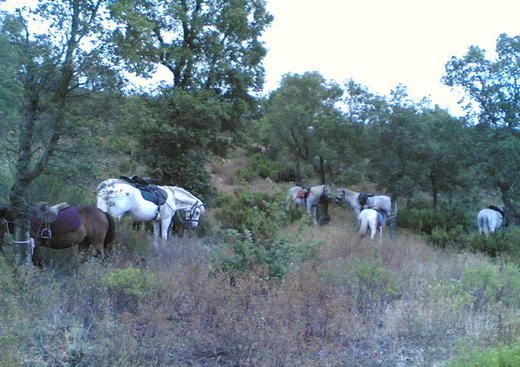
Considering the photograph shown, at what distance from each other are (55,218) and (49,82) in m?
2.27

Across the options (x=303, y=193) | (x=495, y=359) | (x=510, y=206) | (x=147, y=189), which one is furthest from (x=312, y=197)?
(x=495, y=359)

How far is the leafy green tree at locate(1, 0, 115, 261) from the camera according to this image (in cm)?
763

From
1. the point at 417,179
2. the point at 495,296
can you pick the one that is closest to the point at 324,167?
the point at 417,179

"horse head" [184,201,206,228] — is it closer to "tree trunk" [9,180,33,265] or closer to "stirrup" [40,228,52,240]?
"stirrup" [40,228,52,240]

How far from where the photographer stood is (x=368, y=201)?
2094 centimetres

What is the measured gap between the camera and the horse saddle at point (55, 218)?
27.9ft

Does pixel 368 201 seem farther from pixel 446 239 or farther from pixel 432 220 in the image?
pixel 446 239

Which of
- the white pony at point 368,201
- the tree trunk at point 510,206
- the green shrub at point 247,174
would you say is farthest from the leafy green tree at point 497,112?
the green shrub at point 247,174

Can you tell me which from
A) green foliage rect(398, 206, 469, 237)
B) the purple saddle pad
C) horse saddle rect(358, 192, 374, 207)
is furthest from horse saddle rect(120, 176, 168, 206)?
green foliage rect(398, 206, 469, 237)

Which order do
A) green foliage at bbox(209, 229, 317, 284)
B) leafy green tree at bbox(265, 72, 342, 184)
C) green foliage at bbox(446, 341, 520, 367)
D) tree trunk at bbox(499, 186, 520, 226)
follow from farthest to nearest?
leafy green tree at bbox(265, 72, 342, 184) → tree trunk at bbox(499, 186, 520, 226) → green foliage at bbox(209, 229, 317, 284) → green foliage at bbox(446, 341, 520, 367)

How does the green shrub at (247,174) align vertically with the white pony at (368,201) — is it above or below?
above

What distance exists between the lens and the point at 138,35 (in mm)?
8398

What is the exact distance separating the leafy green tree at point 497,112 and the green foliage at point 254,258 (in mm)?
10468

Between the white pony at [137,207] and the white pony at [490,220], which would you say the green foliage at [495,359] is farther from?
the white pony at [490,220]
